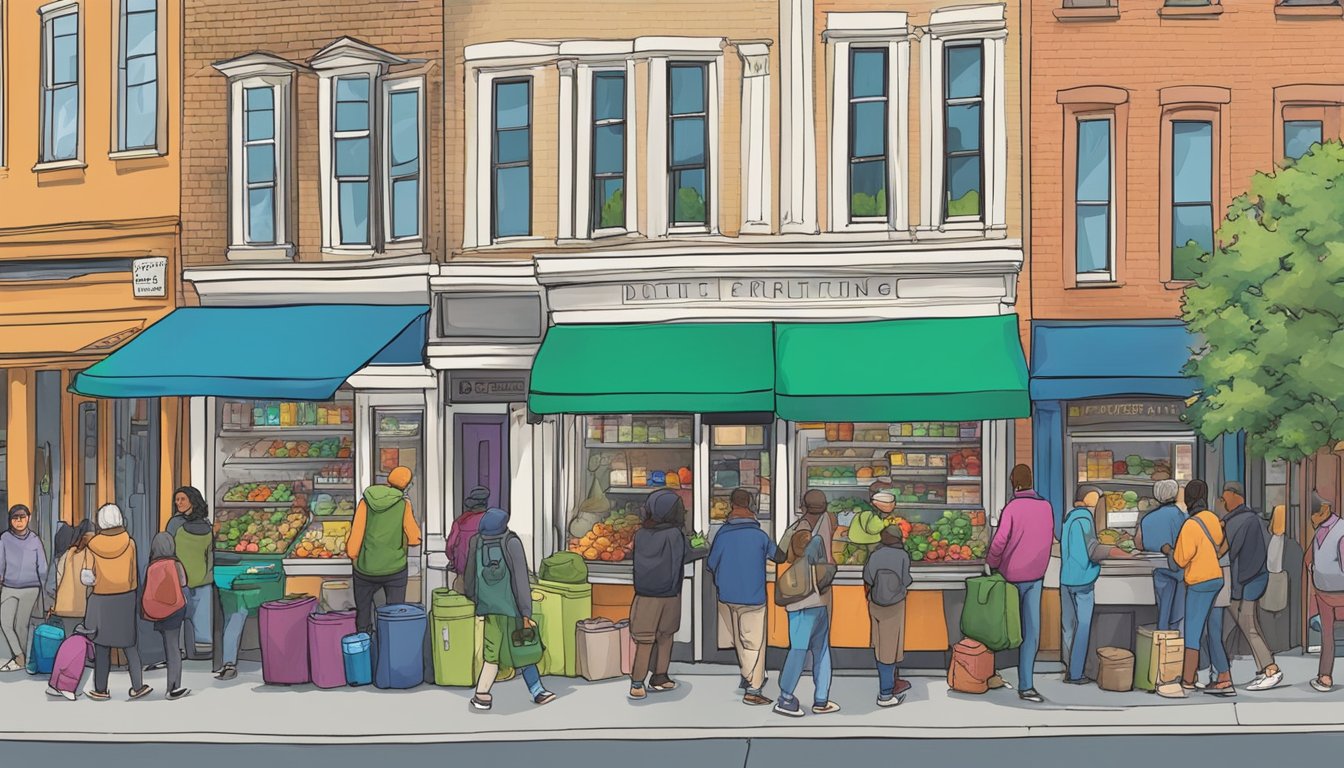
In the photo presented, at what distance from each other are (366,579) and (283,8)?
696cm

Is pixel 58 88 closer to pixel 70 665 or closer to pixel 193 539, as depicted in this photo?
pixel 193 539

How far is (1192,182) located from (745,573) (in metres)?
6.88

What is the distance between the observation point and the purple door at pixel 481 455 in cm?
1552

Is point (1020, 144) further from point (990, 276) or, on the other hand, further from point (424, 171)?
point (424, 171)

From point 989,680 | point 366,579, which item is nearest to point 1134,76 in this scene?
point 989,680

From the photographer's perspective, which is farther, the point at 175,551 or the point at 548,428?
the point at 548,428

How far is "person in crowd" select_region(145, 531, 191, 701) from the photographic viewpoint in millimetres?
12500

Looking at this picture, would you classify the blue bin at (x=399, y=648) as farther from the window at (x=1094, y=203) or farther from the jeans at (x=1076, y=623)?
the window at (x=1094, y=203)

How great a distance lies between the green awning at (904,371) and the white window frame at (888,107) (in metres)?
1.27

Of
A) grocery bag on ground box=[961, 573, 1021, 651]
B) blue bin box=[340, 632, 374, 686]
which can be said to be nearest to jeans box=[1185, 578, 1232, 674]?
grocery bag on ground box=[961, 573, 1021, 651]

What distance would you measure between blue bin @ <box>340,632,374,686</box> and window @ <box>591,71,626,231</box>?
5257 millimetres

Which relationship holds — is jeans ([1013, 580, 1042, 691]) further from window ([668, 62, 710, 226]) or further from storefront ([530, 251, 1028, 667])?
window ([668, 62, 710, 226])

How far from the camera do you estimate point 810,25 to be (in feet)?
49.5

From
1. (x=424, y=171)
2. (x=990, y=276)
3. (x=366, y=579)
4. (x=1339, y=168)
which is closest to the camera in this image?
(x=1339, y=168)
